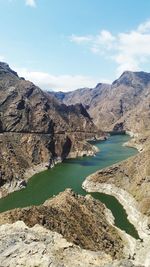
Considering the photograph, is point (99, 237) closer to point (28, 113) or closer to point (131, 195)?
point (131, 195)

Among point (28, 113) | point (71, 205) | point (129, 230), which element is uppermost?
point (28, 113)

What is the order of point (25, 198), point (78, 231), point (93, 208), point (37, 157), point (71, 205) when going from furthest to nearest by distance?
1. point (37, 157)
2. point (25, 198)
3. point (93, 208)
4. point (71, 205)
5. point (78, 231)

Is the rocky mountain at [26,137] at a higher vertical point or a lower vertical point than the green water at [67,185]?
higher

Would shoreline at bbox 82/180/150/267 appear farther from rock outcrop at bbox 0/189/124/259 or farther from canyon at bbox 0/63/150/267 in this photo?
rock outcrop at bbox 0/189/124/259

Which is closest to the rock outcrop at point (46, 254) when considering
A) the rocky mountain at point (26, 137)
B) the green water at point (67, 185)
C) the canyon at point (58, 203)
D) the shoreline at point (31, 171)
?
the canyon at point (58, 203)

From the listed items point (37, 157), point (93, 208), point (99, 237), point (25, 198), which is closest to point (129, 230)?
point (93, 208)

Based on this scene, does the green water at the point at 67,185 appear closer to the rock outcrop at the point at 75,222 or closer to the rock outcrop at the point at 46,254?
the rock outcrop at the point at 75,222

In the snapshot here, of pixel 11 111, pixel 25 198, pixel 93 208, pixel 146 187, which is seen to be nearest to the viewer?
pixel 93 208
